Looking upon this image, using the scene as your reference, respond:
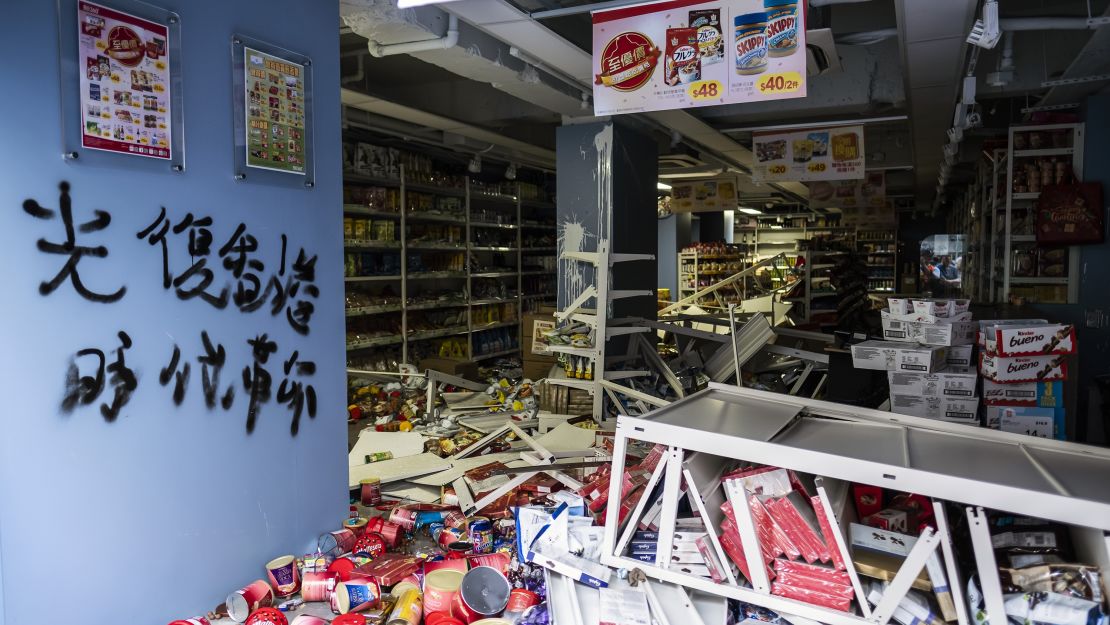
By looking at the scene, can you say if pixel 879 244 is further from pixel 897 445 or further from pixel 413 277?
pixel 897 445

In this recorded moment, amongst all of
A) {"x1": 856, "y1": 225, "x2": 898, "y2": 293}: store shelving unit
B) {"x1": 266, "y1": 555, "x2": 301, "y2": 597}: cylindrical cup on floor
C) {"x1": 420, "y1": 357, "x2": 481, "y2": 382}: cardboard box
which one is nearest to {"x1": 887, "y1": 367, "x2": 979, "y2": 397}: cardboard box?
{"x1": 266, "y1": 555, "x2": 301, "y2": 597}: cylindrical cup on floor

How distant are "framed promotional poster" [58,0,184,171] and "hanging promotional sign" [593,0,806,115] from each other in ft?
7.19

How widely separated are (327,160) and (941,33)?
11.8ft

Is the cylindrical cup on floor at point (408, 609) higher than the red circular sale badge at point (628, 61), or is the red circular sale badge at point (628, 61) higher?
the red circular sale badge at point (628, 61)

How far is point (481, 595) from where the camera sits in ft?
9.30

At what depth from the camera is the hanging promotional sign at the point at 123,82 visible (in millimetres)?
2514

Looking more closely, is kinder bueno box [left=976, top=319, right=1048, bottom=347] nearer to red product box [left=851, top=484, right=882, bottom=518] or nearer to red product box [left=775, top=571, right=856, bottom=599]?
red product box [left=851, top=484, right=882, bottom=518]

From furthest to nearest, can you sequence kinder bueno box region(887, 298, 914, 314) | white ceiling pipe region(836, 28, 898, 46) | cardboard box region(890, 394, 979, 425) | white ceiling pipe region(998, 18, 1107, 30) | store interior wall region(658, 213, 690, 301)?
1. store interior wall region(658, 213, 690, 301)
2. white ceiling pipe region(836, 28, 898, 46)
3. kinder bueno box region(887, 298, 914, 314)
4. white ceiling pipe region(998, 18, 1107, 30)
5. cardboard box region(890, 394, 979, 425)

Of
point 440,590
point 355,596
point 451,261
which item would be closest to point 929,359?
point 440,590

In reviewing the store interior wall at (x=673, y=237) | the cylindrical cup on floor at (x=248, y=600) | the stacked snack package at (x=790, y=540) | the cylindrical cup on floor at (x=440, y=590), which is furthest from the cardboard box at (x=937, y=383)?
the store interior wall at (x=673, y=237)

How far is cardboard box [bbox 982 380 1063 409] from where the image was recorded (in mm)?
3768

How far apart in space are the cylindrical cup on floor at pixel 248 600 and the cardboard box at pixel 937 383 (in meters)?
3.36

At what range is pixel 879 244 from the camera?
19.7 metres

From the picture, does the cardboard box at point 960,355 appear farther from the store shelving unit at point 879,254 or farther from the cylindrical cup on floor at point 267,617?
the store shelving unit at point 879,254
